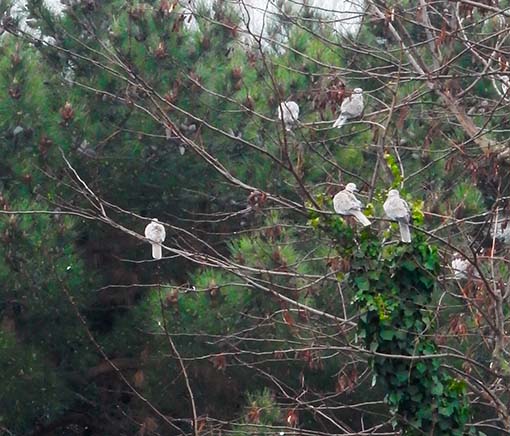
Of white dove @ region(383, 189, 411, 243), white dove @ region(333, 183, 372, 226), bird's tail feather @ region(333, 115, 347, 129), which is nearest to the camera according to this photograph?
white dove @ region(383, 189, 411, 243)

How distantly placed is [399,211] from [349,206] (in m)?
0.20

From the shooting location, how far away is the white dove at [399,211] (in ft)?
15.5

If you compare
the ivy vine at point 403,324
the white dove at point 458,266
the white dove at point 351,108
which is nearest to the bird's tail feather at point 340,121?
the white dove at point 351,108

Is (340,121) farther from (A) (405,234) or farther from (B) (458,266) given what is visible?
(A) (405,234)

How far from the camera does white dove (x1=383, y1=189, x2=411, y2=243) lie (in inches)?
186

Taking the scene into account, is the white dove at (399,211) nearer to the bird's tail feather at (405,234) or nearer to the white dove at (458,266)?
the bird's tail feather at (405,234)

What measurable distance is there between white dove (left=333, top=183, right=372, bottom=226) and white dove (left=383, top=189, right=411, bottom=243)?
101mm

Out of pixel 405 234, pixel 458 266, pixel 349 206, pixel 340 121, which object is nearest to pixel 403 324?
pixel 405 234

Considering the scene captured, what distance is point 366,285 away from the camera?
489 cm

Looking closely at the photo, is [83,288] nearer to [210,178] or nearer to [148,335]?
[148,335]

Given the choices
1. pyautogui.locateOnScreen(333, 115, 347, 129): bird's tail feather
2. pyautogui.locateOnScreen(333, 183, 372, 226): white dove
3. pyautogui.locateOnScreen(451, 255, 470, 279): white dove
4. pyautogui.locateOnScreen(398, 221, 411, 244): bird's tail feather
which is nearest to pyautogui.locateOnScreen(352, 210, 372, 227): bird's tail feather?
pyautogui.locateOnScreen(333, 183, 372, 226): white dove

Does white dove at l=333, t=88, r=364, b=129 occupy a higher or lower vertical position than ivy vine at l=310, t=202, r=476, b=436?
higher

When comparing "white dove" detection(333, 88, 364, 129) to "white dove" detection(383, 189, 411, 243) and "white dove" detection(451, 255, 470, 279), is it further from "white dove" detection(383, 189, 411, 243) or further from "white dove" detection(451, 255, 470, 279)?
"white dove" detection(383, 189, 411, 243)

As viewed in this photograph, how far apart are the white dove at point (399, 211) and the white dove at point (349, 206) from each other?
0.33ft
